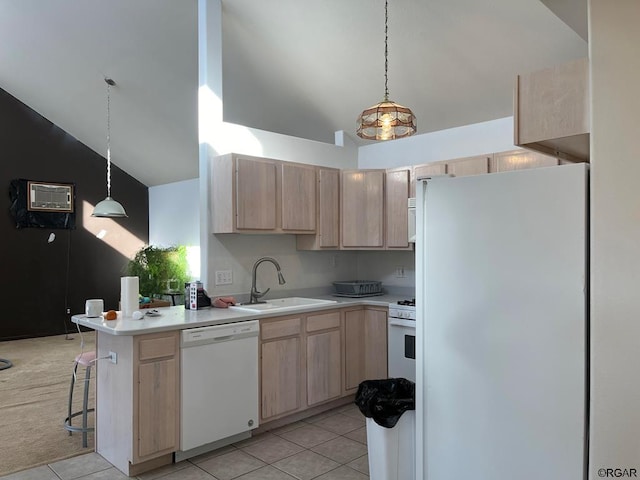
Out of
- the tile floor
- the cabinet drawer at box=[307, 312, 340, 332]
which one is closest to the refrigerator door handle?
the cabinet drawer at box=[307, 312, 340, 332]

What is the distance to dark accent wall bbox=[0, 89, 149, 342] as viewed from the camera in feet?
22.7

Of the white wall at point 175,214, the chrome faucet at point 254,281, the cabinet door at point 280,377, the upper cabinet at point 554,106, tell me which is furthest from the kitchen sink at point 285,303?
the white wall at point 175,214

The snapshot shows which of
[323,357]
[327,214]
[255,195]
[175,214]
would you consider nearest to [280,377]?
[323,357]

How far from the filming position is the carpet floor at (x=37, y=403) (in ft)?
10.5

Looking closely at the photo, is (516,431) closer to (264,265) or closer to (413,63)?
(264,265)

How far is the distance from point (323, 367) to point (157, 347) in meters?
1.49

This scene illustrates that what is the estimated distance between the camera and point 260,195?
389cm

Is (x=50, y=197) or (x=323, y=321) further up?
(x=50, y=197)

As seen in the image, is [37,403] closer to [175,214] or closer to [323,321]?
[323,321]

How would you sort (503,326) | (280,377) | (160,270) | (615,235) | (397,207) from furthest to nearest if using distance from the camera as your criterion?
(160,270), (397,207), (280,377), (503,326), (615,235)

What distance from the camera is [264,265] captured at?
4309mm

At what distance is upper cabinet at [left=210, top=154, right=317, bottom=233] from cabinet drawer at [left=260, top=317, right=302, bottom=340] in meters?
0.78

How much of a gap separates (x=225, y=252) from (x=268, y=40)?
1.91 meters

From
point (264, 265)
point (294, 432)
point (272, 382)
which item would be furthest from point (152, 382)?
point (264, 265)
